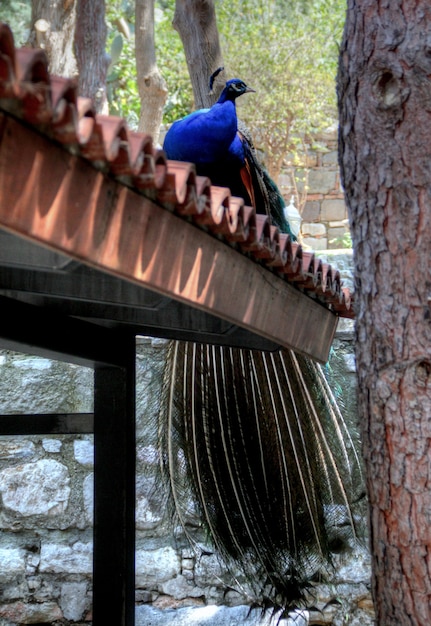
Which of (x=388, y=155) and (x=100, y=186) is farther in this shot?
(x=388, y=155)

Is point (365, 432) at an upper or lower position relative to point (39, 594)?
upper

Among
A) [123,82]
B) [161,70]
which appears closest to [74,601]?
[161,70]

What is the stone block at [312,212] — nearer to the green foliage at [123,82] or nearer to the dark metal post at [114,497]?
the green foliage at [123,82]

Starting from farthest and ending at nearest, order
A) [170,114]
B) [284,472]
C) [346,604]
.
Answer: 1. [170,114]
2. [346,604]
3. [284,472]

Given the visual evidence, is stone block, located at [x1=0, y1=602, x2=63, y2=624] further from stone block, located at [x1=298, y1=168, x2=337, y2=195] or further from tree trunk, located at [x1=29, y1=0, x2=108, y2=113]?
stone block, located at [x1=298, y1=168, x2=337, y2=195]

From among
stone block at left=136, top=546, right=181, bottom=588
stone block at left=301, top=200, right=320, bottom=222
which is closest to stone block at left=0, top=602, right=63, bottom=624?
stone block at left=136, top=546, right=181, bottom=588

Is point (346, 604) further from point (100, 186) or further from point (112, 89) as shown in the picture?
point (112, 89)

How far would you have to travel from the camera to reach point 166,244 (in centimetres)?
177

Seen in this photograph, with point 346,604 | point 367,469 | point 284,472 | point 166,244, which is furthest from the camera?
point 346,604

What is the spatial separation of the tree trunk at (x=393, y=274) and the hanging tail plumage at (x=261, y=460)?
4.85 ft

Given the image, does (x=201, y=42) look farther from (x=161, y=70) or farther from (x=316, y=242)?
(x=316, y=242)

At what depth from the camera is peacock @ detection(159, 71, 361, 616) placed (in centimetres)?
352

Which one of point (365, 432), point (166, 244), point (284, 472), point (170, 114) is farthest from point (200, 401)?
point (170, 114)

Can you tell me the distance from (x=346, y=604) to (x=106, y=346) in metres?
2.27
